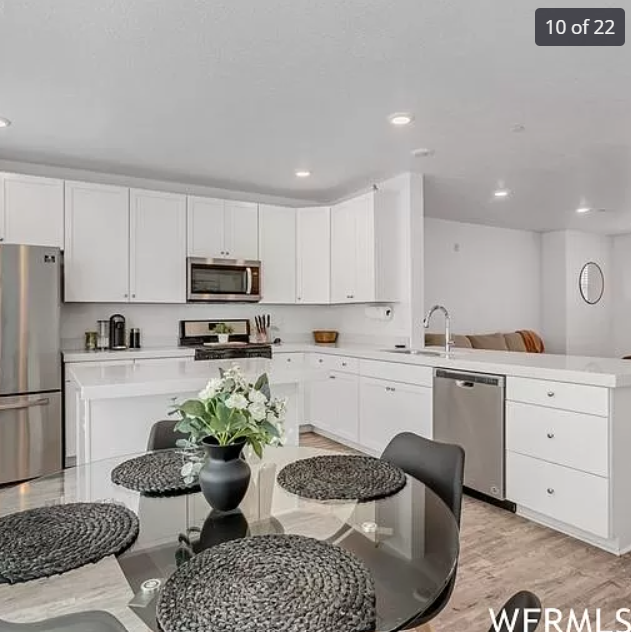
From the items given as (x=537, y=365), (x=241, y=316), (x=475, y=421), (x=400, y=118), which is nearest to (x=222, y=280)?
(x=241, y=316)

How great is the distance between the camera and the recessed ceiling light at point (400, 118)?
3.09 m

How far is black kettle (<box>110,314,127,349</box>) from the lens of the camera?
441 cm

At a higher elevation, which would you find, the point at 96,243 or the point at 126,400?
the point at 96,243

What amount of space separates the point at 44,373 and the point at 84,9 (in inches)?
101

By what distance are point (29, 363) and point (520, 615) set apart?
369 centimetres

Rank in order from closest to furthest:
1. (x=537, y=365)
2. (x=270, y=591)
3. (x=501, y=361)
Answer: (x=270, y=591)
(x=537, y=365)
(x=501, y=361)

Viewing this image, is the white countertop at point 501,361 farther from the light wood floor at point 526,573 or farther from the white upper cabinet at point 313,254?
the light wood floor at point 526,573

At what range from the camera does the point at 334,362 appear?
15.3 ft

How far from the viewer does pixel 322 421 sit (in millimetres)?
4883

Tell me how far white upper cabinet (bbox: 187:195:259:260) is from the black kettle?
91cm

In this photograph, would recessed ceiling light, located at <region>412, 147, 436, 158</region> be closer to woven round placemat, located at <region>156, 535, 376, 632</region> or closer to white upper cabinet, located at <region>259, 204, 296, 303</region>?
white upper cabinet, located at <region>259, 204, 296, 303</region>

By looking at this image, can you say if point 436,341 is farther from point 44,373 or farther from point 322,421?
point 44,373

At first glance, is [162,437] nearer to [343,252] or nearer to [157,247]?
[157,247]

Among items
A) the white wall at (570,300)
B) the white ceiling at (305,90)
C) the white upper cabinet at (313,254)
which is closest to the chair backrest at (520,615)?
the white ceiling at (305,90)
